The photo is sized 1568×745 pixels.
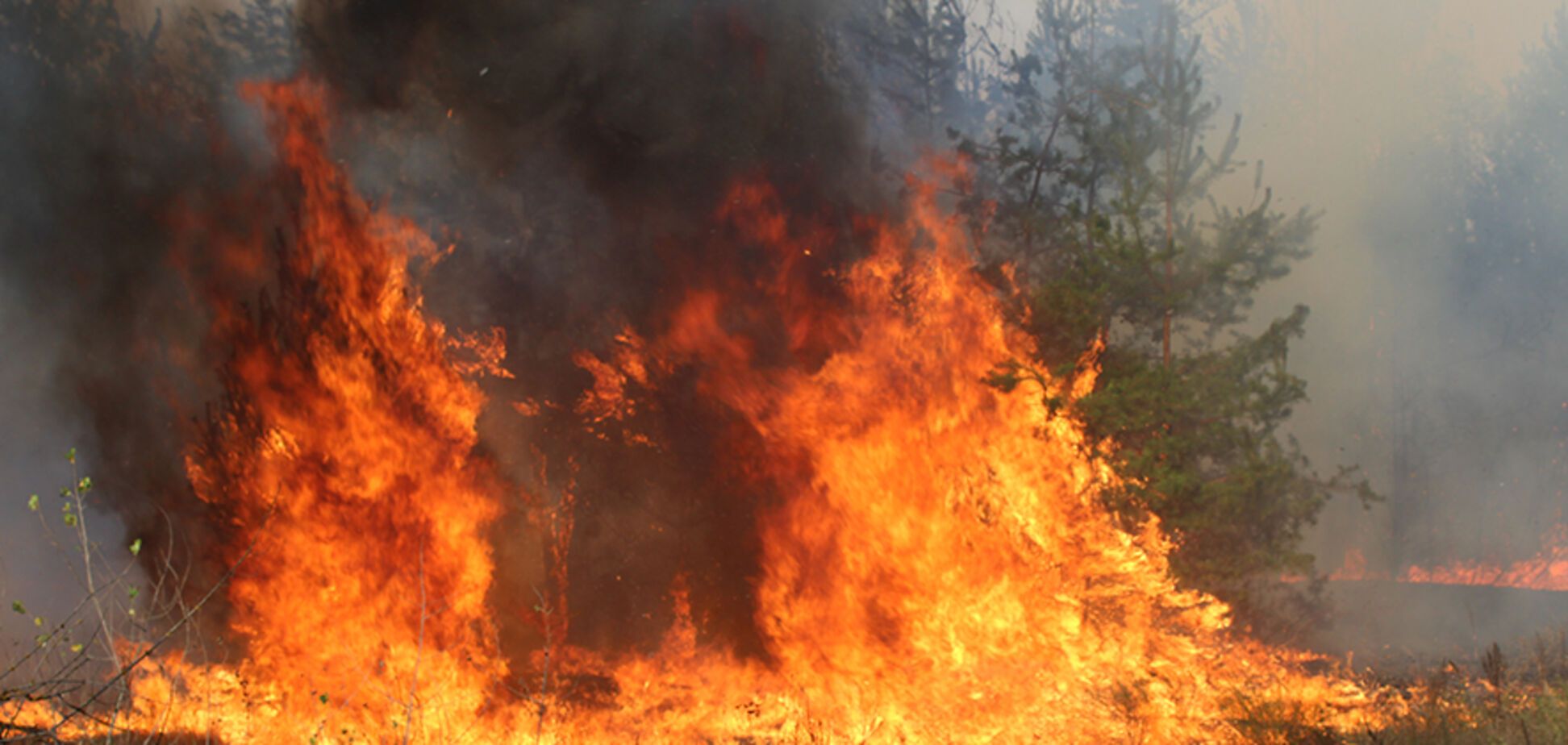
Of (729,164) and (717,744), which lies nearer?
(717,744)

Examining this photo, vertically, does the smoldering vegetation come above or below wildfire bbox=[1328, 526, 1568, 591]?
above

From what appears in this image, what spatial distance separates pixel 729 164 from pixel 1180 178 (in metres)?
5.13

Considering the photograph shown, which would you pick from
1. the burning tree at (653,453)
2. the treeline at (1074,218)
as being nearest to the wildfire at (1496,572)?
the treeline at (1074,218)

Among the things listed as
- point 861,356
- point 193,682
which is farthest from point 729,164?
point 193,682

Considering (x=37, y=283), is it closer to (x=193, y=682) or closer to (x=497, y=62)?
(x=193, y=682)

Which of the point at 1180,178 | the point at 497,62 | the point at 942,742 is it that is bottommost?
the point at 942,742

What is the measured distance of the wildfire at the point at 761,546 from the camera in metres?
10.1

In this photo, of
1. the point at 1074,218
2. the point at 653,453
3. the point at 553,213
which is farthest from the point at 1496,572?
the point at 553,213

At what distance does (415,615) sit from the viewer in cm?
1031

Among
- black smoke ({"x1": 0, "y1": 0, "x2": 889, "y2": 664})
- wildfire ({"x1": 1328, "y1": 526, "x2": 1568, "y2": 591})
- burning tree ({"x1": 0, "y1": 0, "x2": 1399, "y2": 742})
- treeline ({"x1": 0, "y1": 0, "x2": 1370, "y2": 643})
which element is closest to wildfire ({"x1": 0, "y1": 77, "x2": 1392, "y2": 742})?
burning tree ({"x1": 0, "y1": 0, "x2": 1399, "y2": 742})

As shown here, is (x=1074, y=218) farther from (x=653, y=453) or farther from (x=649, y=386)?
(x=653, y=453)

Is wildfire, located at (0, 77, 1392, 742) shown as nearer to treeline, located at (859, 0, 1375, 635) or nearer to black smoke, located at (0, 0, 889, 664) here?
black smoke, located at (0, 0, 889, 664)

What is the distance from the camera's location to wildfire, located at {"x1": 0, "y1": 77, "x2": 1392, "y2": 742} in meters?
10.1

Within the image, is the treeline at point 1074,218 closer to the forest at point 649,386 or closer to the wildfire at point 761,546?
the forest at point 649,386
